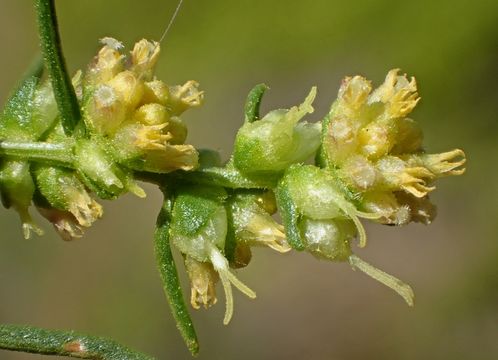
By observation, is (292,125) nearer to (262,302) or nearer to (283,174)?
(283,174)

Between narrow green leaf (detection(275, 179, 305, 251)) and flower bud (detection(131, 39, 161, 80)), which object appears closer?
narrow green leaf (detection(275, 179, 305, 251))

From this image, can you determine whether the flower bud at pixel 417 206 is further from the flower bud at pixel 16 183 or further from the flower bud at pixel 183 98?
the flower bud at pixel 16 183

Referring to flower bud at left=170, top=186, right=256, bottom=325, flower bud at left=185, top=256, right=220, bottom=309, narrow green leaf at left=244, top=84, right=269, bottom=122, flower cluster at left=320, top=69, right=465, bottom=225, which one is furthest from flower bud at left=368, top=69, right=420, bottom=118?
flower bud at left=185, top=256, right=220, bottom=309

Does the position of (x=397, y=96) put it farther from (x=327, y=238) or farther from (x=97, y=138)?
(x=97, y=138)

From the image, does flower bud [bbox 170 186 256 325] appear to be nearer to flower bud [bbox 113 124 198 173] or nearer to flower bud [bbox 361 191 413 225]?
flower bud [bbox 113 124 198 173]

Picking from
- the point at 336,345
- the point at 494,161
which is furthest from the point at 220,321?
the point at 494,161

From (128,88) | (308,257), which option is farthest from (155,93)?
(308,257)
